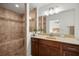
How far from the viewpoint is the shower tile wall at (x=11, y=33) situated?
1972 millimetres

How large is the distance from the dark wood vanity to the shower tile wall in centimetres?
28

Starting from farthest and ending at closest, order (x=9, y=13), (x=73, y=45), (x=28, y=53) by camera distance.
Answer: (x=28, y=53) → (x=9, y=13) → (x=73, y=45)

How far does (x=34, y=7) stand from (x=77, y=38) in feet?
3.39

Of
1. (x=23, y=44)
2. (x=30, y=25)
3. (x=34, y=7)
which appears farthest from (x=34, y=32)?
(x=34, y=7)

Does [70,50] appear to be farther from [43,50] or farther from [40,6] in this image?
[40,6]

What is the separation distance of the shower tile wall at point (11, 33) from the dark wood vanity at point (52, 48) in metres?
0.28

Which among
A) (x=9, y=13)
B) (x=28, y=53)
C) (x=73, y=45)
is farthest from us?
(x=28, y=53)

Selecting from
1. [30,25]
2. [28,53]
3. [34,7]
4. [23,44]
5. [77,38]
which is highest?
[34,7]

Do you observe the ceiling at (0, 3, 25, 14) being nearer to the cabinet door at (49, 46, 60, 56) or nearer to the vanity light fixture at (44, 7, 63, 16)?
the vanity light fixture at (44, 7, 63, 16)

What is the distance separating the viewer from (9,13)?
1.97 meters

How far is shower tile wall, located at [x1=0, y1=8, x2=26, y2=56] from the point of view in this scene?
197 centimetres

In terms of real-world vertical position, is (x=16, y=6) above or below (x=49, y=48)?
above

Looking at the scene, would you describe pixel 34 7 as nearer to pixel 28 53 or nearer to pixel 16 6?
pixel 16 6

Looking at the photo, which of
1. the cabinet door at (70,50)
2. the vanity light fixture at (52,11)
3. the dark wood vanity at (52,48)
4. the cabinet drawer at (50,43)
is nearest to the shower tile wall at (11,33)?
the dark wood vanity at (52,48)
